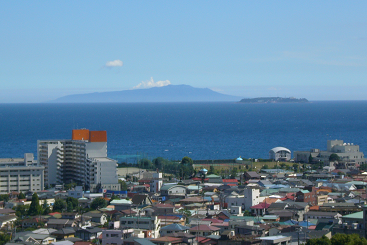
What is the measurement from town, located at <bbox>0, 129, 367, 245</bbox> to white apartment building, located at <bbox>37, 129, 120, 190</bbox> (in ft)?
0.22

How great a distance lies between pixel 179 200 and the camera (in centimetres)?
2895

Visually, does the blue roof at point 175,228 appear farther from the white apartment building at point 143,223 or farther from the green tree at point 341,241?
the green tree at point 341,241

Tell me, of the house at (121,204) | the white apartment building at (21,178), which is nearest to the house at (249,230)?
the house at (121,204)

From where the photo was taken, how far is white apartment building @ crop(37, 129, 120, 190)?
36.7 metres

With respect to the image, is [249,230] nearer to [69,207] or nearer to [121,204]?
[121,204]

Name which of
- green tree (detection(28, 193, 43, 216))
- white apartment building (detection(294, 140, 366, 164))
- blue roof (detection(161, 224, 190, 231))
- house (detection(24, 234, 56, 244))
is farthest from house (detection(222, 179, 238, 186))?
house (detection(24, 234, 56, 244))

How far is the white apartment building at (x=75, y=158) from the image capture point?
36.7m

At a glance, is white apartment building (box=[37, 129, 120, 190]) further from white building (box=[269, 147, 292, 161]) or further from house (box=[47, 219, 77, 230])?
white building (box=[269, 147, 292, 161])

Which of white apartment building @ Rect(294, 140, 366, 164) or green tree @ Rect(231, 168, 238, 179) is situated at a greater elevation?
white apartment building @ Rect(294, 140, 366, 164)

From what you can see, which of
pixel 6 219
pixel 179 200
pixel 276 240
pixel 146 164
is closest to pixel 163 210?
pixel 179 200

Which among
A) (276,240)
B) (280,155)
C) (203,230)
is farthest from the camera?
(280,155)

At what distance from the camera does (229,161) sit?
48656 mm

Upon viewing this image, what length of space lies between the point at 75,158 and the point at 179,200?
12233mm

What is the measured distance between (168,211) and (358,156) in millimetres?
27665
